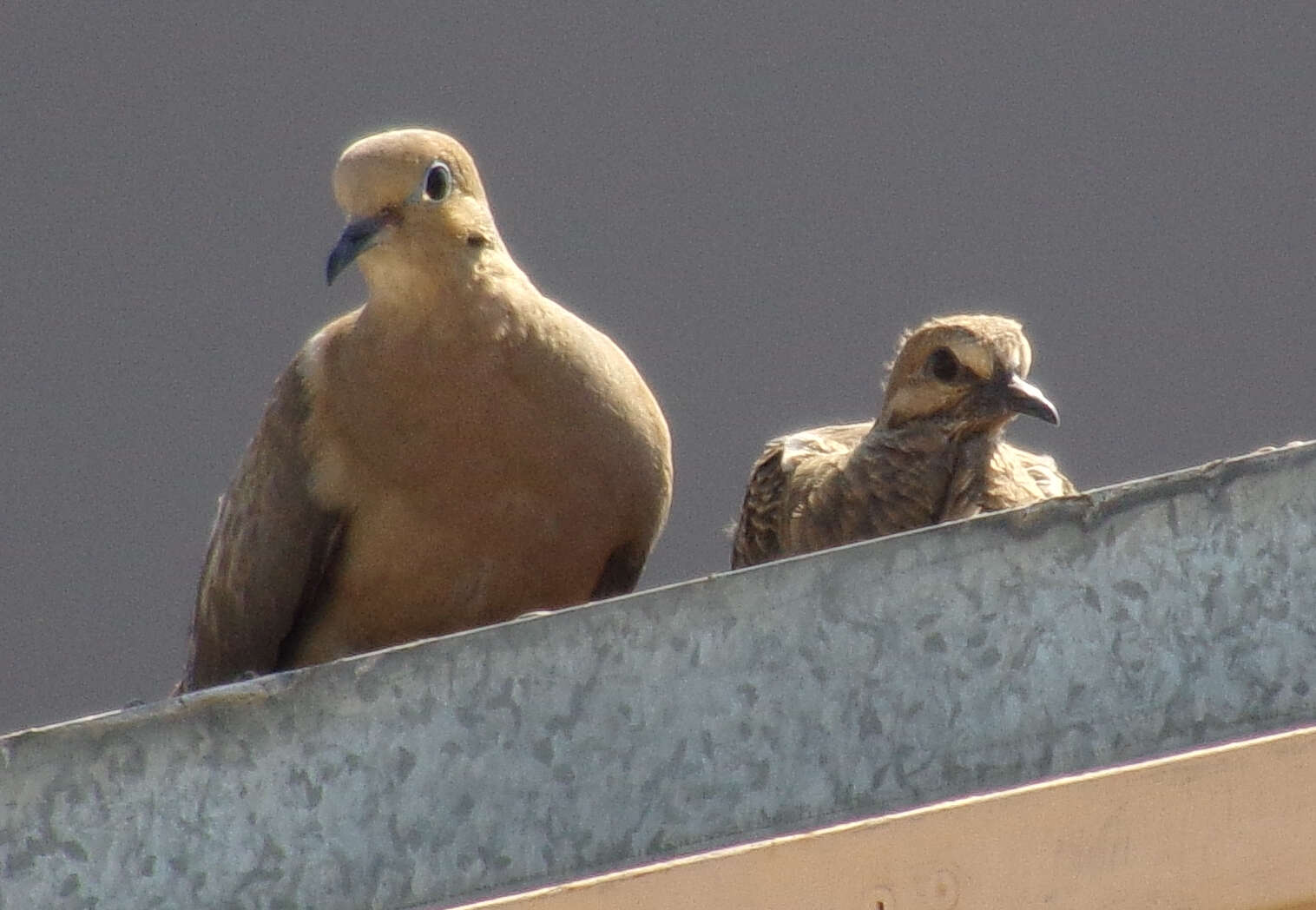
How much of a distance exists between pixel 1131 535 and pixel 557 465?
5.61 ft

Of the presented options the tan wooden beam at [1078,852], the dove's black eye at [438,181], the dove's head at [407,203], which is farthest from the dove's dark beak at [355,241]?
the tan wooden beam at [1078,852]

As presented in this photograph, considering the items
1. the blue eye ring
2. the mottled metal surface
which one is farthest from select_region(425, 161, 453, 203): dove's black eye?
the mottled metal surface

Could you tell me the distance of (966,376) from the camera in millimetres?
4434

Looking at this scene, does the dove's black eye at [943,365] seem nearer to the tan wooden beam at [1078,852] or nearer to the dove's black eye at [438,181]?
the dove's black eye at [438,181]

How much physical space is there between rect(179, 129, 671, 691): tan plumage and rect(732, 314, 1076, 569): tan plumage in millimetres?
320

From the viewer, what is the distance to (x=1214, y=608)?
2678mm

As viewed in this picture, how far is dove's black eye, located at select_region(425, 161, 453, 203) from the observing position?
4.32 meters

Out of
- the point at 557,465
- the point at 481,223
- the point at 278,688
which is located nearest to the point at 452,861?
the point at 278,688

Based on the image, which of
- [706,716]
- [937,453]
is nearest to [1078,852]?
[706,716]

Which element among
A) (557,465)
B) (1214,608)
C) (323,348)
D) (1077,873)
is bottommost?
(1077,873)

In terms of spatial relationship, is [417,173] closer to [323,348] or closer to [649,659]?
[323,348]

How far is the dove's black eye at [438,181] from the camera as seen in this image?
14.2 feet

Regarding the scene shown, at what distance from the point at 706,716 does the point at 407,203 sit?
170cm

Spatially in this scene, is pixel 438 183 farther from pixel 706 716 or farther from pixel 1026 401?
pixel 706 716
